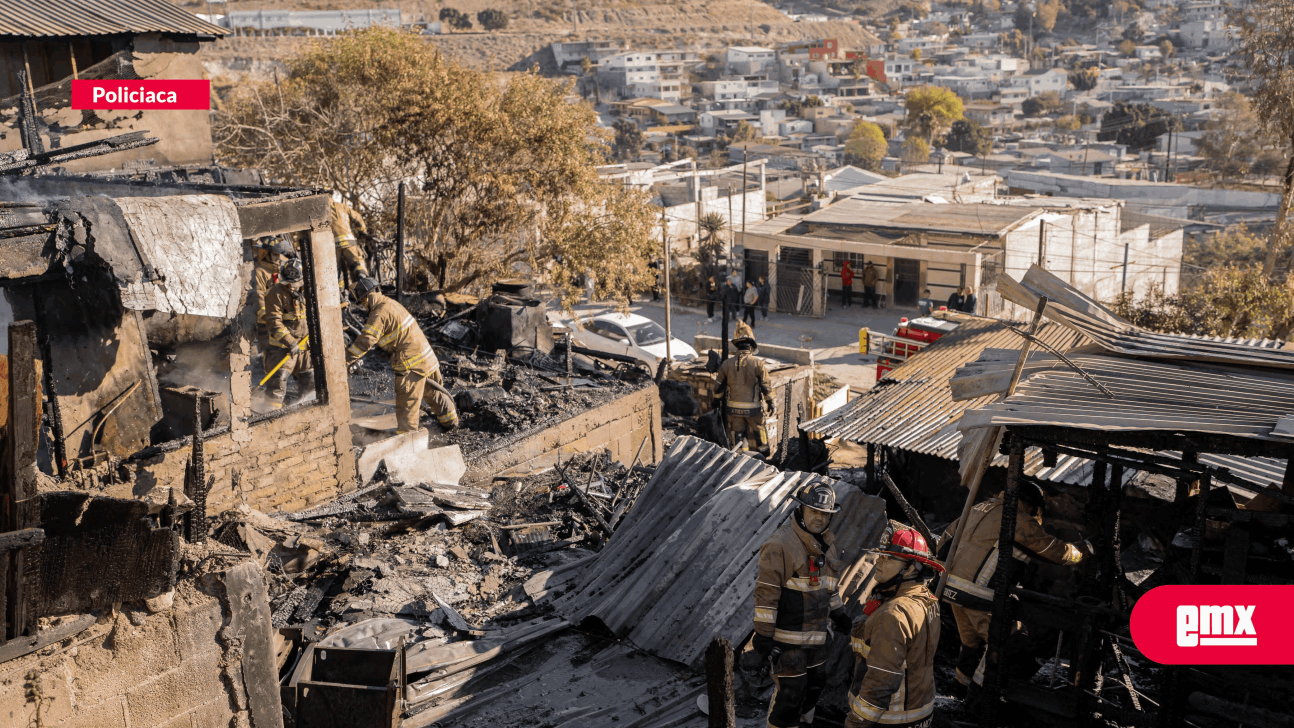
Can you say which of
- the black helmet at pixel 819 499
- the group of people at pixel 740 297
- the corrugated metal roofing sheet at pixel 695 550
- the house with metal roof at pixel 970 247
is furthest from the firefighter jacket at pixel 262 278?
the house with metal roof at pixel 970 247

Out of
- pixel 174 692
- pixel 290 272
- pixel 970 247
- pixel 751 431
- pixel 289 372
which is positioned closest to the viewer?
pixel 174 692

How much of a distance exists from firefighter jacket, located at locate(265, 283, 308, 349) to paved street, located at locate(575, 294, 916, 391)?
15414 millimetres

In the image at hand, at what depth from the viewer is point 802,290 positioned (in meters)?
31.2

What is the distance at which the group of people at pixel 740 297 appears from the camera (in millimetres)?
28172

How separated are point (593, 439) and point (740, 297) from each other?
17.0 metres

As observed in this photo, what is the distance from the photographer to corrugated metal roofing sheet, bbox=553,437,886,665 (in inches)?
257

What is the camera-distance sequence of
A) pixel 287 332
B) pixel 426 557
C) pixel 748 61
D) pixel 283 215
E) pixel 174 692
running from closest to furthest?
pixel 174 692
pixel 426 557
pixel 283 215
pixel 287 332
pixel 748 61

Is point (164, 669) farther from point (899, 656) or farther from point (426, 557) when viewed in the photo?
point (426, 557)

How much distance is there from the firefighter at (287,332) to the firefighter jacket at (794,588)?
24.9ft

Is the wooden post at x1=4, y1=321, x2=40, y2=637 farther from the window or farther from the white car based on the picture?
the window

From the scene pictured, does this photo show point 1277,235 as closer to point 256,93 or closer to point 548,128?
point 548,128

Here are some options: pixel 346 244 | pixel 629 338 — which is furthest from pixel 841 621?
pixel 629 338

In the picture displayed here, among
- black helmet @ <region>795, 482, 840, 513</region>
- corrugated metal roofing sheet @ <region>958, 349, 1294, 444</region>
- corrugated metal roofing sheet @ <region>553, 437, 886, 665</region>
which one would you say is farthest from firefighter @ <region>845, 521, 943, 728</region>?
corrugated metal roofing sheet @ <region>553, 437, 886, 665</region>

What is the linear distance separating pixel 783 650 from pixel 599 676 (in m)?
1.54
